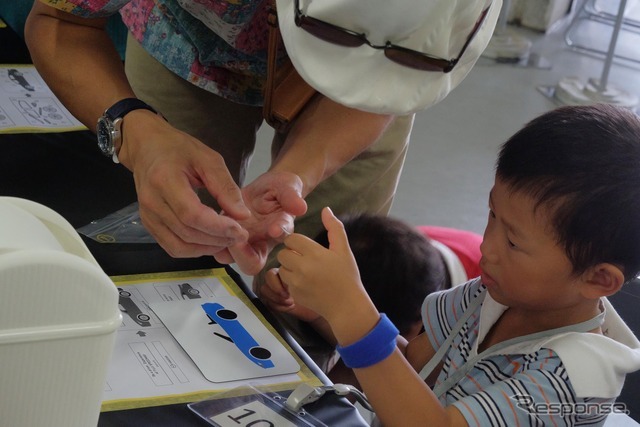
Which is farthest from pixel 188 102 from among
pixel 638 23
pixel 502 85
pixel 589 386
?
pixel 638 23

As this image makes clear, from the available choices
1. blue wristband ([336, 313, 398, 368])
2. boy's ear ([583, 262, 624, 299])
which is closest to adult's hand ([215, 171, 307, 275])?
blue wristband ([336, 313, 398, 368])

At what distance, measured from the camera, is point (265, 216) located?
3.71ft

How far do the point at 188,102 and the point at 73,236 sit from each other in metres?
0.82

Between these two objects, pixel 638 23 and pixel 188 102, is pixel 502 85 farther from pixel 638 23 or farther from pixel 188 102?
pixel 188 102

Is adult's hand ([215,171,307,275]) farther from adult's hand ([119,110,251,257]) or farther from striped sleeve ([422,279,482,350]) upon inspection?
striped sleeve ([422,279,482,350])

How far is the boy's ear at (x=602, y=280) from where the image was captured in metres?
1.13

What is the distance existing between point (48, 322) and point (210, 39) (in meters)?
0.80

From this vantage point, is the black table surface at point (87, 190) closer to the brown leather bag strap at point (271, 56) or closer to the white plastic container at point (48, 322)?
the brown leather bag strap at point (271, 56)

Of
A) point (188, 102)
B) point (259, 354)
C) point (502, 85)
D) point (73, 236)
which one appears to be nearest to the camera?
point (73, 236)

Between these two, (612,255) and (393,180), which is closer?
(612,255)

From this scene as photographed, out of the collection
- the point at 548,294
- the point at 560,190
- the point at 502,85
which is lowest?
the point at 502,85

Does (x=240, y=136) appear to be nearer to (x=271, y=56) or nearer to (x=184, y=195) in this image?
(x=271, y=56)

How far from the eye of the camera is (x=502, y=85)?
430 centimetres

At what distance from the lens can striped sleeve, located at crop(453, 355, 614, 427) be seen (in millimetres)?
1106
